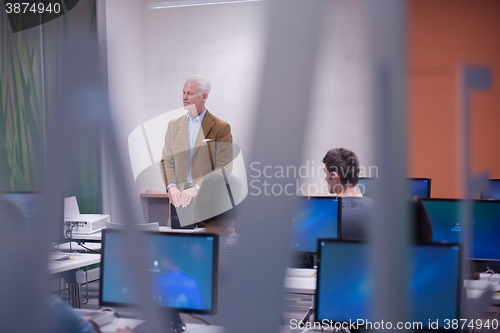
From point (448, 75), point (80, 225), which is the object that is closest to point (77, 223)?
point (80, 225)

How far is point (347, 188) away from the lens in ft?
8.79

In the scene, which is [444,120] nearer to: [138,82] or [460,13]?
[460,13]

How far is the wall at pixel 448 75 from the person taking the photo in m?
5.09

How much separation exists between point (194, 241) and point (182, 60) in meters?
4.36

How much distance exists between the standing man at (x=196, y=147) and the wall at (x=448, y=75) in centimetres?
240

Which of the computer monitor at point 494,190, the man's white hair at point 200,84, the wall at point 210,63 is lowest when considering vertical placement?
the computer monitor at point 494,190

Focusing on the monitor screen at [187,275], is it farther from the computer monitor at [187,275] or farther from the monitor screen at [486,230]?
the monitor screen at [486,230]

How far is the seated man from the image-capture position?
2.44 metres

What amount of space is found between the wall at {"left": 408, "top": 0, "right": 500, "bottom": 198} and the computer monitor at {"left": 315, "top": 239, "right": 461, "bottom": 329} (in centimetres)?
367

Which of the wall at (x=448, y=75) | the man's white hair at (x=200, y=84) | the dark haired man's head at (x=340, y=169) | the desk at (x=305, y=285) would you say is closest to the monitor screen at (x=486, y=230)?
the dark haired man's head at (x=340, y=169)

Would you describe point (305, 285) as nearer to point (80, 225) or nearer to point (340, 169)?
point (340, 169)

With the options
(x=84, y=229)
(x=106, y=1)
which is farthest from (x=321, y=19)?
(x=106, y=1)

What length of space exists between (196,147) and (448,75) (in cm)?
293

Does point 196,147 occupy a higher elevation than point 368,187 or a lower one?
higher
